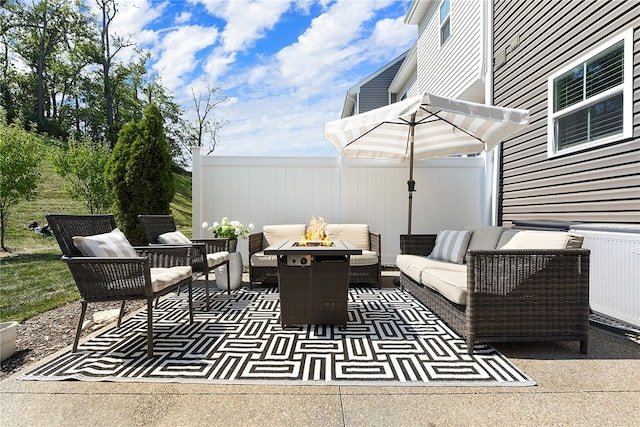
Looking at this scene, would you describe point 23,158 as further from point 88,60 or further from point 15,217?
point 88,60

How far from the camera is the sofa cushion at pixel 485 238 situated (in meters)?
3.99

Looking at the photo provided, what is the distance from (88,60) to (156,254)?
18.1 m

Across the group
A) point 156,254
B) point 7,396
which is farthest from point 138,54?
point 7,396

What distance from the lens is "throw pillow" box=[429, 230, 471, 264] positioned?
4.18 m

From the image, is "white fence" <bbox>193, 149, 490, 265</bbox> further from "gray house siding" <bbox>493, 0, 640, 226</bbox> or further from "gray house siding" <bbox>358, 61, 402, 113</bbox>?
"gray house siding" <bbox>358, 61, 402, 113</bbox>

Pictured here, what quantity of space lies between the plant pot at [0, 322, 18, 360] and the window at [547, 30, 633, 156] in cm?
524

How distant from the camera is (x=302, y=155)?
6.24 metres

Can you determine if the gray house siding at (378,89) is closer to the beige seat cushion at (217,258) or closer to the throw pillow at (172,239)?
the beige seat cushion at (217,258)

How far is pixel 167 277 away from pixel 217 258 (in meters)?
1.34

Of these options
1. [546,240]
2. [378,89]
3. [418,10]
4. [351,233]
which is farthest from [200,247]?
[378,89]

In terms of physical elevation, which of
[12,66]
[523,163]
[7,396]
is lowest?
[7,396]

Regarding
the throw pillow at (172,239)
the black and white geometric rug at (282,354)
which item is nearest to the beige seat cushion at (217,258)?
the throw pillow at (172,239)

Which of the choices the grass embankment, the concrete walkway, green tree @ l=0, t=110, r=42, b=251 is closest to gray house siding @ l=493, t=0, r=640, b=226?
the concrete walkway

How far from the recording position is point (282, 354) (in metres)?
2.60
